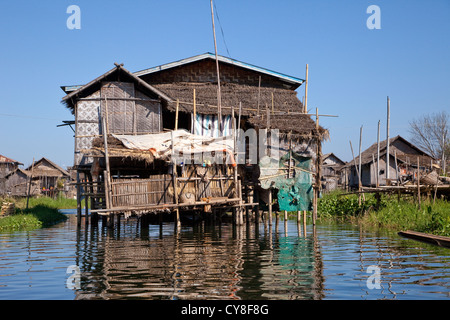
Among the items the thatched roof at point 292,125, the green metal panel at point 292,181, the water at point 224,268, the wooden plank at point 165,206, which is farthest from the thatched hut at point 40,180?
the water at point 224,268

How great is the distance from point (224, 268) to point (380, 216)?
1135cm

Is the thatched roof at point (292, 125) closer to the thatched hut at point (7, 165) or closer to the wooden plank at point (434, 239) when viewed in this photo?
the wooden plank at point (434, 239)

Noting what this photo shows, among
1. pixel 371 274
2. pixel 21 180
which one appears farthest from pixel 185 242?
pixel 21 180

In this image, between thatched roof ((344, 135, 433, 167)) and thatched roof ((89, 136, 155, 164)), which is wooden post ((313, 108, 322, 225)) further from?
thatched roof ((344, 135, 433, 167))

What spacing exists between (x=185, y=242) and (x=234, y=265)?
483 cm

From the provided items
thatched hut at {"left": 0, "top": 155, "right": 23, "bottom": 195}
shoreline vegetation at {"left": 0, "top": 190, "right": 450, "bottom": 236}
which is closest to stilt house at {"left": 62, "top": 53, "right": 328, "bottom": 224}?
shoreline vegetation at {"left": 0, "top": 190, "right": 450, "bottom": 236}

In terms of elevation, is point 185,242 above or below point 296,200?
below

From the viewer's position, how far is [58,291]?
7.95 m

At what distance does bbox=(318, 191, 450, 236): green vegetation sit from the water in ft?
3.70

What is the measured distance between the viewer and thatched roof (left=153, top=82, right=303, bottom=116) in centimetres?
2017

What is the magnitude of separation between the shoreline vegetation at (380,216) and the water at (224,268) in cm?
121

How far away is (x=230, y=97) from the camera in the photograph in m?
21.5
